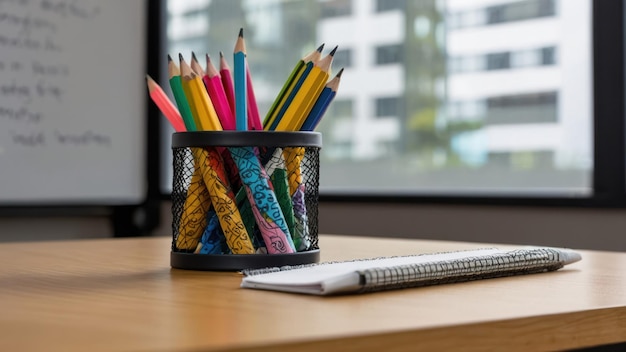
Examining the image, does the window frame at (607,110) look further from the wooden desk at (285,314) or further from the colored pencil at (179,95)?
the colored pencil at (179,95)

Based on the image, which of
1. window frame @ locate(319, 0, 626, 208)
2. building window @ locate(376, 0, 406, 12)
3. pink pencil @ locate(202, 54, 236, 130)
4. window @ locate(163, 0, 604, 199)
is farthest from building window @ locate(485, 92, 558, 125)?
pink pencil @ locate(202, 54, 236, 130)

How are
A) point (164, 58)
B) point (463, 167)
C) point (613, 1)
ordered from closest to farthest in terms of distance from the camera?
point (613, 1) < point (463, 167) < point (164, 58)

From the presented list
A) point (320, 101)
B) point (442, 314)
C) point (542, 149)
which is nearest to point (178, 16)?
point (542, 149)

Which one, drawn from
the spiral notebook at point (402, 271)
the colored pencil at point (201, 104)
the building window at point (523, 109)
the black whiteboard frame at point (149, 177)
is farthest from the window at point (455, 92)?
the colored pencil at point (201, 104)

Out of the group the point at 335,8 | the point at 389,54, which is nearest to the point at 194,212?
the point at 389,54

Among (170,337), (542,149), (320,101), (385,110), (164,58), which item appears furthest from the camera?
(164,58)

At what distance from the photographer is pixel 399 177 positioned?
6.98 ft

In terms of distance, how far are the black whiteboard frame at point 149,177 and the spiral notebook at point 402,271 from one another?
179cm

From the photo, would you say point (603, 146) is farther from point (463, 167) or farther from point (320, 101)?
point (320, 101)

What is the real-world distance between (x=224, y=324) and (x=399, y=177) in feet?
5.45

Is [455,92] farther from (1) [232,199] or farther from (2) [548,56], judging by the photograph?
(1) [232,199]

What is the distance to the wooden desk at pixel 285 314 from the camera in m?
0.45

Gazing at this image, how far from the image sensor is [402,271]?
0.65 m

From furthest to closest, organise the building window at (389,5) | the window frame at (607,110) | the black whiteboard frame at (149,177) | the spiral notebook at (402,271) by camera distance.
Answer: the black whiteboard frame at (149,177)
the building window at (389,5)
the window frame at (607,110)
the spiral notebook at (402,271)
